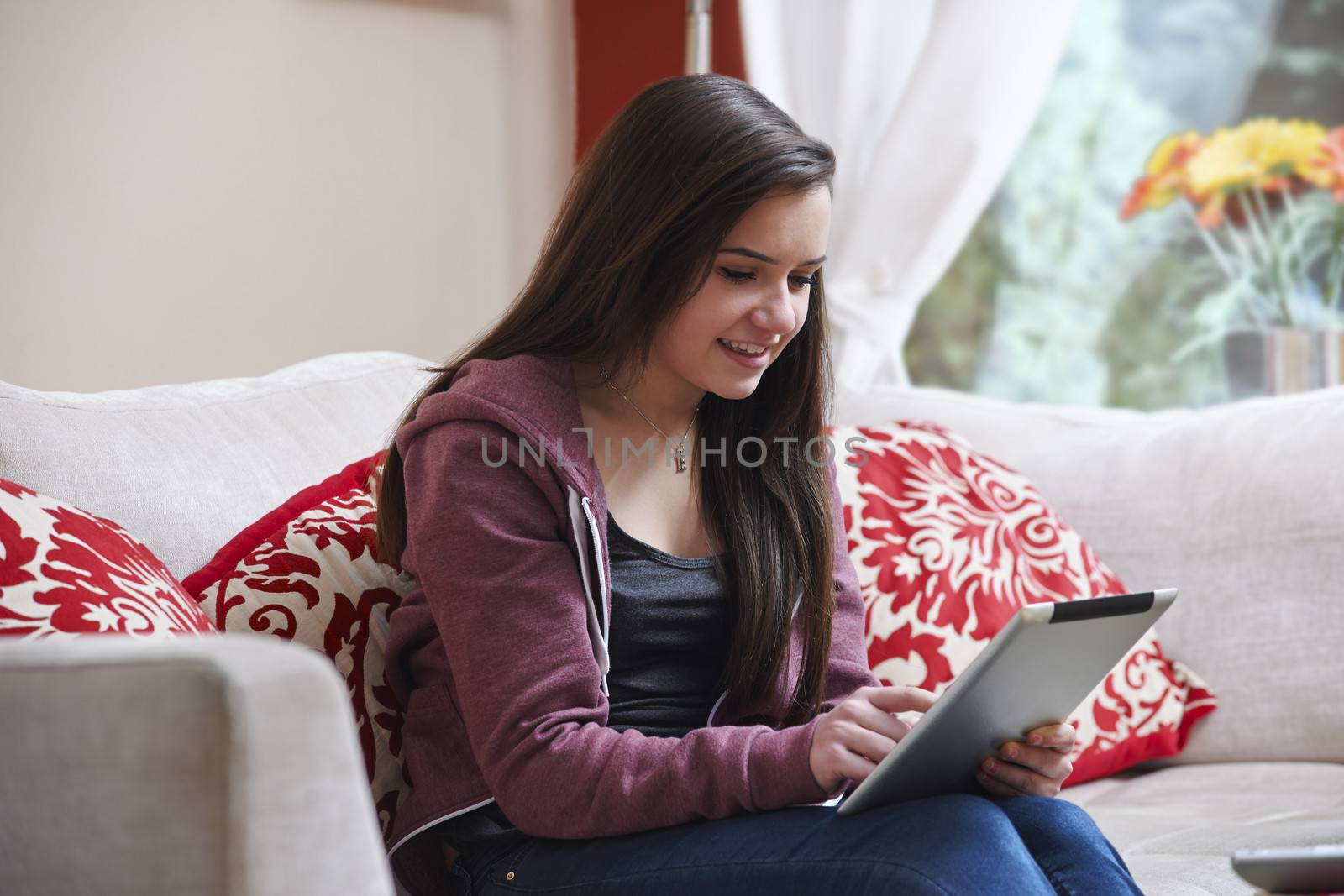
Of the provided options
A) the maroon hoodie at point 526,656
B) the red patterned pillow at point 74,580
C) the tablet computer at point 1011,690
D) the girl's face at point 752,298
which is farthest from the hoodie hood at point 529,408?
the tablet computer at point 1011,690

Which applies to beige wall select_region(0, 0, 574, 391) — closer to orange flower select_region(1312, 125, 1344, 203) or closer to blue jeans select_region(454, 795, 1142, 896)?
blue jeans select_region(454, 795, 1142, 896)

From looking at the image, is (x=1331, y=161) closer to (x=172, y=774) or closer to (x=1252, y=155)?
(x=1252, y=155)

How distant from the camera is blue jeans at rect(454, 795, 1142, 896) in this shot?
1047mm

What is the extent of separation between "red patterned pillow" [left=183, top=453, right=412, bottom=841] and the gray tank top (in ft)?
0.32

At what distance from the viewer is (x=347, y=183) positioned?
8.52 feet

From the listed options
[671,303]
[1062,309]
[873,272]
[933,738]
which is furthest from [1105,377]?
[933,738]

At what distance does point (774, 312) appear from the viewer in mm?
1340

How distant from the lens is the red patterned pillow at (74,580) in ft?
3.38

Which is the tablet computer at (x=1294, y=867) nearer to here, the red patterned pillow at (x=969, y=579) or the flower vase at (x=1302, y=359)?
the red patterned pillow at (x=969, y=579)

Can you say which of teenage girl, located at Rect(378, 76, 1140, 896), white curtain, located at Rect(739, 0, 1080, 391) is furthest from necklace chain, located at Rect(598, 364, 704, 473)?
white curtain, located at Rect(739, 0, 1080, 391)

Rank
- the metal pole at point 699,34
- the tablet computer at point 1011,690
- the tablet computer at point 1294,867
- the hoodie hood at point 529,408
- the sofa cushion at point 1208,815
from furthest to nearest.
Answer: the metal pole at point 699,34 < the sofa cushion at point 1208,815 < the hoodie hood at point 529,408 < the tablet computer at point 1011,690 < the tablet computer at point 1294,867

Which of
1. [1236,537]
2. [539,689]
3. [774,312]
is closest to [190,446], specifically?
[539,689]

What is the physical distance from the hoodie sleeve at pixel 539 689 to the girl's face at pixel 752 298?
0.20 meters

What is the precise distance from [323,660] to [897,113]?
7.04 ft
